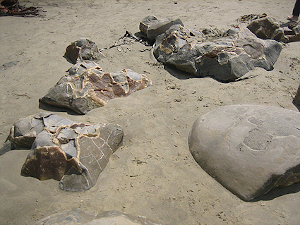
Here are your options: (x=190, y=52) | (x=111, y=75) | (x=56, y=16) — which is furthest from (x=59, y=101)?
(x=56, y=16)

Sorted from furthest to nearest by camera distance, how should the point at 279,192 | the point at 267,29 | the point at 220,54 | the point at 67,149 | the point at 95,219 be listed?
the point at 267,29 < the point at 220,54 < the point at 67,149 < the point at 279,192 < the point at 95,219

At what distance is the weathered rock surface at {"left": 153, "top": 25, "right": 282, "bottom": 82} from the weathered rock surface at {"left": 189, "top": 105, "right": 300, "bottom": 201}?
135 cm

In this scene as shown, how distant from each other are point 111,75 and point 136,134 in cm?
118

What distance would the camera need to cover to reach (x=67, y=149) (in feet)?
7.47

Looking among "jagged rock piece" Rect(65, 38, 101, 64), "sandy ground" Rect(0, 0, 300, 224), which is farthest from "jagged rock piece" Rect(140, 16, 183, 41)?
"jagged rock piece" Rect(65, 38, 101, 64)

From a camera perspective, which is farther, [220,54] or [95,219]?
[220,54]

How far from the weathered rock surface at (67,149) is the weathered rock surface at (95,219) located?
1.31 feet

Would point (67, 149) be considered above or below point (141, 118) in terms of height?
above

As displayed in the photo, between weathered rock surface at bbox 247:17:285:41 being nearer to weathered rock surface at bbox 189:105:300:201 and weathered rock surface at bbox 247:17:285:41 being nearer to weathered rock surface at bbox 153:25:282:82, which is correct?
A: weathered rock surface at bbox 153:25:282:82

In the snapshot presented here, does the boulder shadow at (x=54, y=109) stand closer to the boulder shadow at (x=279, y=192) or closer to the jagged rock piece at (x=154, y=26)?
the boulder shadow at (x=279, y=192)

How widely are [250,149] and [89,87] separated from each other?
2.22 m

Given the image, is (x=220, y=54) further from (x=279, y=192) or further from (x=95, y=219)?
(x=95, y=219)

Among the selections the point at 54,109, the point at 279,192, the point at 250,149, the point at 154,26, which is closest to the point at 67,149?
the point at 54,109

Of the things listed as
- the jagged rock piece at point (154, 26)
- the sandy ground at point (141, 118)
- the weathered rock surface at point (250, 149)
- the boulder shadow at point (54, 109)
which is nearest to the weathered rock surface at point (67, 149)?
the sandy ground at point (141, 118)
